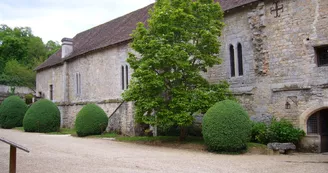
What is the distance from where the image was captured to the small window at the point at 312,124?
552 inches

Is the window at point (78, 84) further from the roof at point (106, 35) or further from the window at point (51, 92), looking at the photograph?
the window at point (51, 92)

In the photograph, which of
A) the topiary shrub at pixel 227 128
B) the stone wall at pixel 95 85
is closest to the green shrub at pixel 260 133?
the topiary shrub at pixel 227 128

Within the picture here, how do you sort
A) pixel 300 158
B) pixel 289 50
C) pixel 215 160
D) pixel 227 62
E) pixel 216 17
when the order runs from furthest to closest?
pixel 227 62 → pixel 216 17 → pixel 289 50 → pixel 300 158 → pixel 215 160

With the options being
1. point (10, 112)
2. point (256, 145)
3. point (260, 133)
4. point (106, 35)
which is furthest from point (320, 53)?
point (10, 112)

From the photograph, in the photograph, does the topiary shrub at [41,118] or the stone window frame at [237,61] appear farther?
the topiary shrub at [41,118]

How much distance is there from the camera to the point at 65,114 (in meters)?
30.2

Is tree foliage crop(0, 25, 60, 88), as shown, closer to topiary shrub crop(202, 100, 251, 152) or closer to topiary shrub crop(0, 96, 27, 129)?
topiary shrub crop(0, 96, 27, 129)

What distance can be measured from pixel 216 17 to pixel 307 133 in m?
6.16

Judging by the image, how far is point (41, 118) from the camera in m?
22.9

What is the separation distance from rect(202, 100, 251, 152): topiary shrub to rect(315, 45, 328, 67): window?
3.74 m

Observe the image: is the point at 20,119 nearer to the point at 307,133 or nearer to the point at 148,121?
the point at 148,121

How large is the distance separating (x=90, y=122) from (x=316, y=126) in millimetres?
11848

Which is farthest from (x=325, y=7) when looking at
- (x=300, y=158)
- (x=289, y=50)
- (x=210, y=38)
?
(x=300, y=158)

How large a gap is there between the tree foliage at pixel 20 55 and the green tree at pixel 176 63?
36680 millimetres
